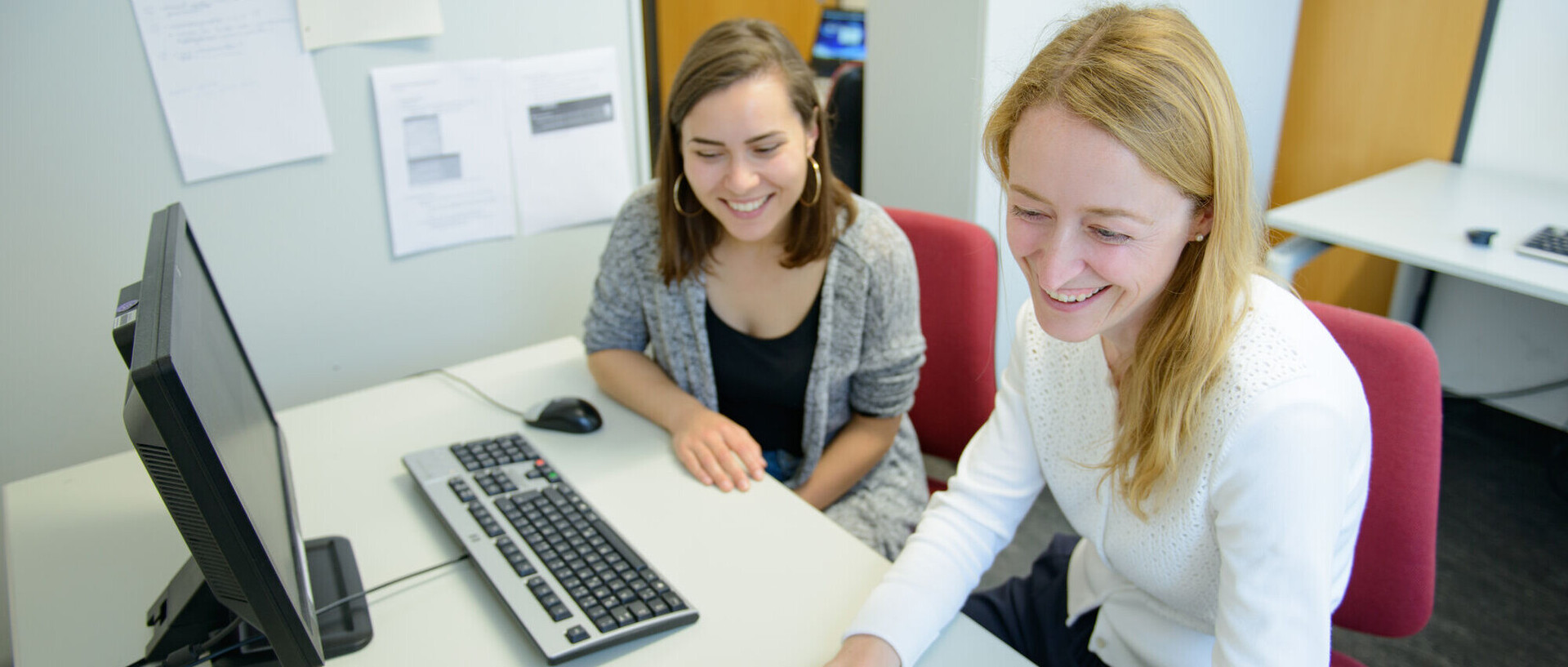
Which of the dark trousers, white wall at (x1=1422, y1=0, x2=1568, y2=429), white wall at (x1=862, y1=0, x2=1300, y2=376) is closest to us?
the dark trousers

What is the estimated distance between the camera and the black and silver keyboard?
2.88 ft

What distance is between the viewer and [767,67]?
1.25 meters

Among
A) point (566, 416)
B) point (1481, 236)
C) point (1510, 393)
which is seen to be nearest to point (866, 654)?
point (566, 416)

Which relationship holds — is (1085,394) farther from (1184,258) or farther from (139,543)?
(139,543)

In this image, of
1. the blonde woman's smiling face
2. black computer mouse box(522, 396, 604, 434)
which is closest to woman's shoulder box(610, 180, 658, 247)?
black computer mouse box(522, 396, 604, 434)

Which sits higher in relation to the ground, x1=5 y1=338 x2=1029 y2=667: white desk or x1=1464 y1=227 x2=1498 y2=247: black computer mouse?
x1=1464 y1=227 x2=1498 y2=247: black computer mouse

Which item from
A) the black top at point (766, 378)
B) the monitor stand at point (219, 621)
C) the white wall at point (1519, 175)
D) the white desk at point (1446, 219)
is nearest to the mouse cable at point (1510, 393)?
the white wall at point (1519, 175)

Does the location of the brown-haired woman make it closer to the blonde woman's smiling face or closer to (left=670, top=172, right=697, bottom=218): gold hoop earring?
(left=670, top=172, right=697, bottom=218): gold hoop earring

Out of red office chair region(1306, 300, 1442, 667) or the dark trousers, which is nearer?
red office chair region(1306, 300, 1442, 667)

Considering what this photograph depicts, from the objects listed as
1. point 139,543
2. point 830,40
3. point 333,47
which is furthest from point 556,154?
point 830,40

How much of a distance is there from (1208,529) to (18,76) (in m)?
1.48

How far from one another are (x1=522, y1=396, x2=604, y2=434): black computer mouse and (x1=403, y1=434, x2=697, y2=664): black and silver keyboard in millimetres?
79

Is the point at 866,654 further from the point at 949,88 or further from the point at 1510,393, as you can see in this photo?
the point at 1510,393

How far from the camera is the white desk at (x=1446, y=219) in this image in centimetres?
171
